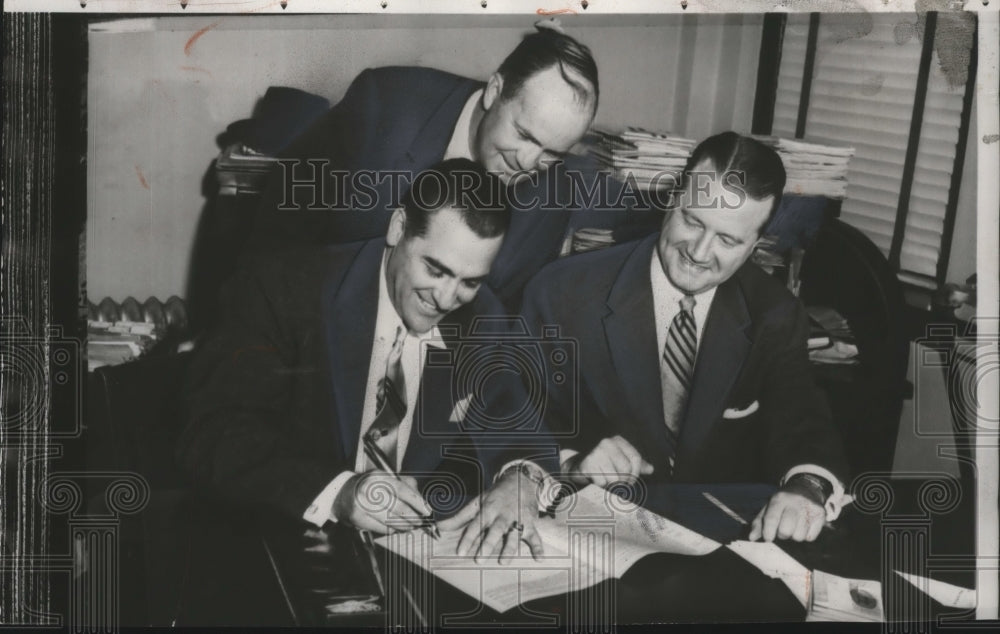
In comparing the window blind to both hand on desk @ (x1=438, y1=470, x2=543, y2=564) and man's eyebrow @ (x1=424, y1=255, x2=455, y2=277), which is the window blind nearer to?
man's eyebrow @ (x1=424, y1=255, x2=455, y2=277)

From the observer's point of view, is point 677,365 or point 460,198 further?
point 677,365

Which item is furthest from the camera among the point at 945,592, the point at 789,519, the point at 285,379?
the point at 945,592

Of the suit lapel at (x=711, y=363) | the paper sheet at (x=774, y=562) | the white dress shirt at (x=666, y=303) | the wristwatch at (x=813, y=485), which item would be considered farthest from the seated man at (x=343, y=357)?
the wristwatch at (x=813, y=485)

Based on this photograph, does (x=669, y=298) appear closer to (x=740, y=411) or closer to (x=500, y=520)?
(x=740, y=411)

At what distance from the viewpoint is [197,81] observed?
2.33 meters

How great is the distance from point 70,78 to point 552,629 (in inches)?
67.5

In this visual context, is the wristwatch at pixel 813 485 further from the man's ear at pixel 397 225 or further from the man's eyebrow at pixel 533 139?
the man's ear at pixel 397 225

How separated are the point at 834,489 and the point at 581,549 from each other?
0.64 metres

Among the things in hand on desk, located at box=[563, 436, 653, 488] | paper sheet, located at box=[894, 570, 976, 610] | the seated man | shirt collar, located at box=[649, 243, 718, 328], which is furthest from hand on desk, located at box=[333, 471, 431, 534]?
paper sheet, located at box=[894, 570, 976, 610]

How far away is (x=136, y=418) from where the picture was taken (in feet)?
7.78

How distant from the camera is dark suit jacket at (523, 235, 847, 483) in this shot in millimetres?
2402

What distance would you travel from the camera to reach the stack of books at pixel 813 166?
242 centimetres

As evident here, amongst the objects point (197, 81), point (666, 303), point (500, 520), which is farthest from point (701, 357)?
point (197, 81)

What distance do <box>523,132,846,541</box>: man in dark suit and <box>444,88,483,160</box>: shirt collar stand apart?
339 mm
